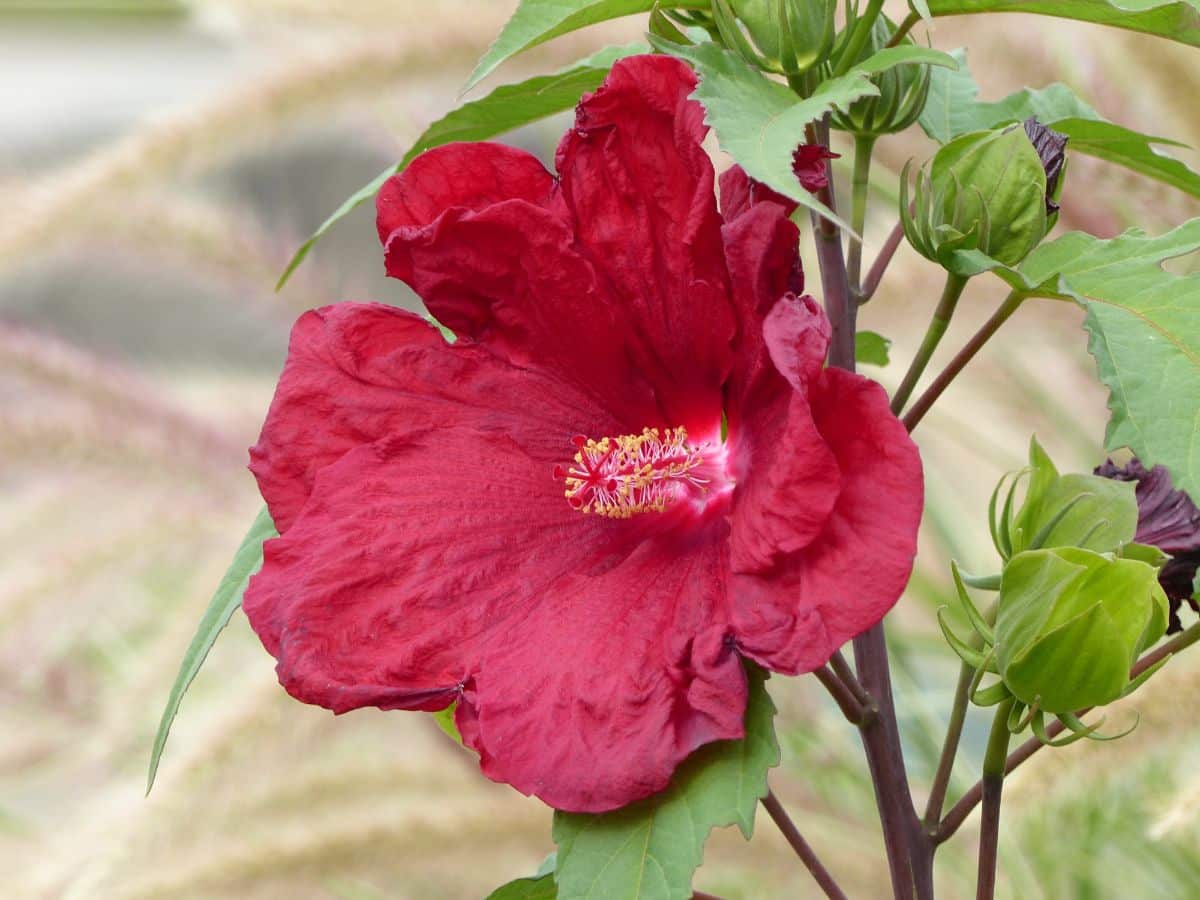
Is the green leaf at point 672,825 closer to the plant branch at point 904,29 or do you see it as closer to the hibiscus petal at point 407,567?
the hibiscus petal at point 407,567

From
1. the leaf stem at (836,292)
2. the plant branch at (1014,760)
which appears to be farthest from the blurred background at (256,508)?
the leaf stem at (836,292)

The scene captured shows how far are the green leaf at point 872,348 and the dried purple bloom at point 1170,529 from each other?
0.35 ft

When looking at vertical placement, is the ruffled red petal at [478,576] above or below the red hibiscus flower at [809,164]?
below

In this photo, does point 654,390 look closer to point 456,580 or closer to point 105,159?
point 456,580

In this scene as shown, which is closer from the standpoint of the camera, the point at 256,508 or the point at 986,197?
the point at 986,197

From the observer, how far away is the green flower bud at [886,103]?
1.30 feet

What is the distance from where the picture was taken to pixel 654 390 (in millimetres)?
417

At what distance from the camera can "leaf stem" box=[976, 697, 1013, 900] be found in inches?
14.7

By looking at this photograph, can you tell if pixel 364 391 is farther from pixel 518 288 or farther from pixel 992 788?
pixel 992 788

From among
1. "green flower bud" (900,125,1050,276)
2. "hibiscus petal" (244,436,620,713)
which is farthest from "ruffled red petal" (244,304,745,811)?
"green flower bud" (900,125,1050,276)

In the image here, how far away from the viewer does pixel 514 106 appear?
17.1 inches

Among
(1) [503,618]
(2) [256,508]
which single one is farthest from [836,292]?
(2) [256,508]

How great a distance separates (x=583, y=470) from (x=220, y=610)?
116mm

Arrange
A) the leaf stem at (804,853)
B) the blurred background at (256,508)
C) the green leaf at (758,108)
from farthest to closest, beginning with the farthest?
1. the blurred background at (256,508)
2. the leaf stem at (804,853)
3. the green leaf at (758,108)
